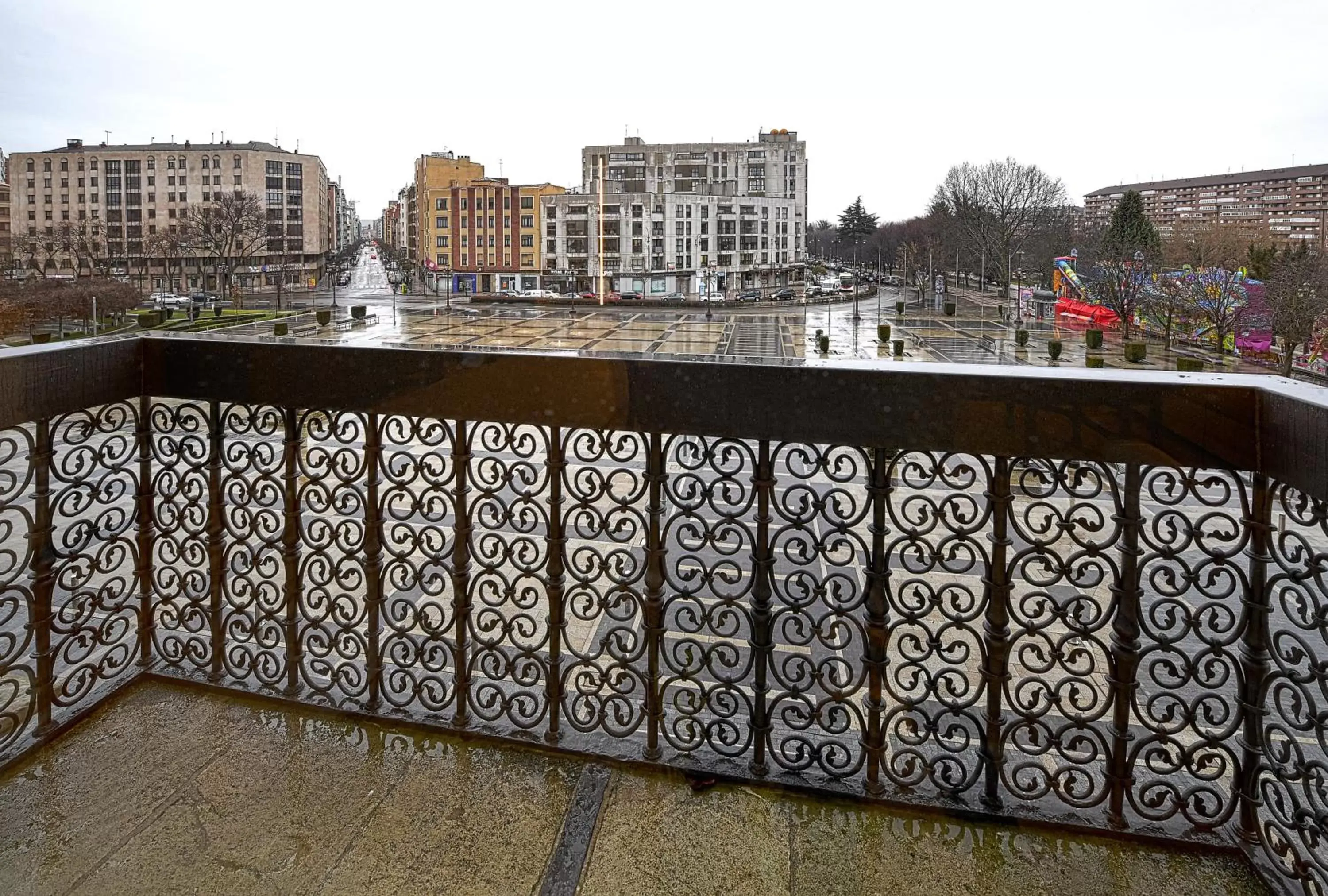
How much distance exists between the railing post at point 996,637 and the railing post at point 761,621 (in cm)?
34

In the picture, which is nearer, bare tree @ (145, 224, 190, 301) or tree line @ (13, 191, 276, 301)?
tree line @ (13, 191, 276, 301)

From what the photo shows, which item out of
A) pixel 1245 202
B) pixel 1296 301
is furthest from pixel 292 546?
pixel 1245 202

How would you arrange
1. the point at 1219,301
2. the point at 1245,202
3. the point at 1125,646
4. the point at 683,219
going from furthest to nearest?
the point at 683,219, the point at 1245,202, the point at 1219,301, the point at 1125,646

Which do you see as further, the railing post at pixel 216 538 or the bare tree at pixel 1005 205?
the bare tree at pixel 1005 205

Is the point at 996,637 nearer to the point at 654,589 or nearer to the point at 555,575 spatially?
the point at 654,589

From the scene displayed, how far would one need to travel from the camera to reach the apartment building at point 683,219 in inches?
2195

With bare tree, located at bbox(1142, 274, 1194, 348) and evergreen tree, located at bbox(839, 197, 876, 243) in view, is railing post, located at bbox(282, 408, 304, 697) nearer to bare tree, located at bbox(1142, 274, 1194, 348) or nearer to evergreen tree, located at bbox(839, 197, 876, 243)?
bare tree, located at bbox(1142, 274, 1194, 348)

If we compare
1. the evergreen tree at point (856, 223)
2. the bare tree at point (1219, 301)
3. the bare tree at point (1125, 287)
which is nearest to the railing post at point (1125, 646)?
the bare tree at point (1219, 301)

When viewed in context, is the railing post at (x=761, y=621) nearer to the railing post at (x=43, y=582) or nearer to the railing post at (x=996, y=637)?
the railing post at (x=996, y=637)

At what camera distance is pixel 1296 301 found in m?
18.9

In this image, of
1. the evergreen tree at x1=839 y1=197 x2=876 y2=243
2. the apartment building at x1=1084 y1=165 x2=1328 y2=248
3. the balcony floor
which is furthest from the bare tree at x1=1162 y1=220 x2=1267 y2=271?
the evergreen tree at x1=839 y1=197 x2=876 y2=243

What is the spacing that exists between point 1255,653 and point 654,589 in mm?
883

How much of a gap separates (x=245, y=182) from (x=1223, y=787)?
2557 inches

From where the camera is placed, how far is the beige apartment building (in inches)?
1885
